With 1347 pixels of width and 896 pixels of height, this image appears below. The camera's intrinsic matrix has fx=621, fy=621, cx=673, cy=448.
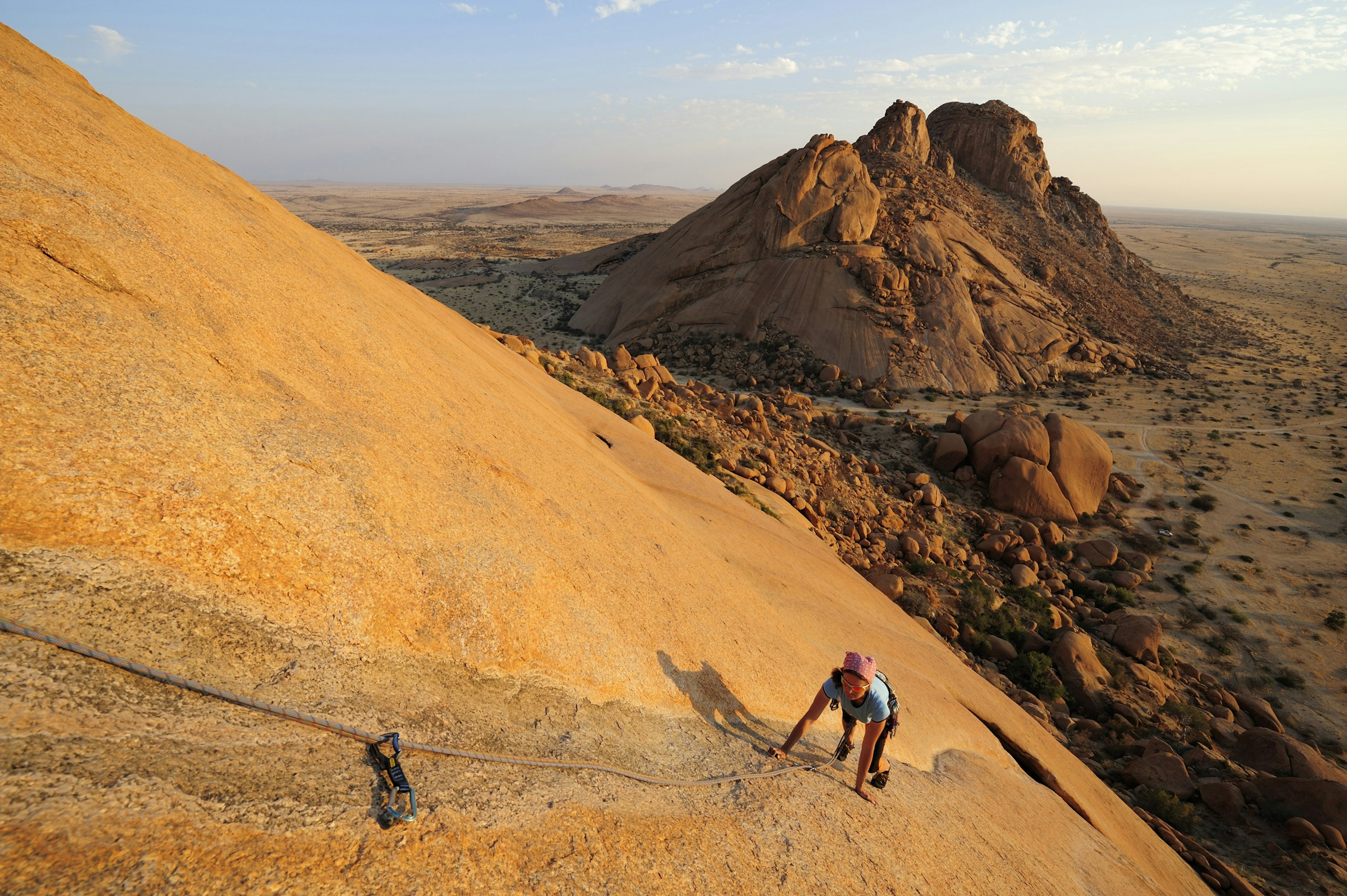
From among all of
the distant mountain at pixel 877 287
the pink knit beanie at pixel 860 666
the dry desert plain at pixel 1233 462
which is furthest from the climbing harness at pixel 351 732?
the distant mountain at pixel 877 287

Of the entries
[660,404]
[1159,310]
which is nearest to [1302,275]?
[1159,310]

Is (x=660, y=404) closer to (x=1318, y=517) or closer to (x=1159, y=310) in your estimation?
(x=1318, y=517)

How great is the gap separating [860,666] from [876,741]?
0.64m

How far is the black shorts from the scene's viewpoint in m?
5.03

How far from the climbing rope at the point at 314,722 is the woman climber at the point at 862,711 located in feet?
3.87

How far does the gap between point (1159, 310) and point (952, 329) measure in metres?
27.5

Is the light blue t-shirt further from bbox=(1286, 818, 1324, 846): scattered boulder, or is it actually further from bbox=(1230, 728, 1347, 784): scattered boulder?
bbox=(1230, 728, 1347, 784): scattered boulder

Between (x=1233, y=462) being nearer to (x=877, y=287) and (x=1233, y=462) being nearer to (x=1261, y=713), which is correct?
(x=877, y=287)

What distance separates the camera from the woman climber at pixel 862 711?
4.92 m

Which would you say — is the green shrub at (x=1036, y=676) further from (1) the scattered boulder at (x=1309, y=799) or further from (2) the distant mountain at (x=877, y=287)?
(2) the distant mountain at (x=877, y=287)

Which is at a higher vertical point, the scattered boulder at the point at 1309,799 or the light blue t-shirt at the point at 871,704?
the light blue t-shirt at the point at 871,704

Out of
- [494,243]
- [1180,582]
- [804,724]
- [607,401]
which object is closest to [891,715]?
[804,724]

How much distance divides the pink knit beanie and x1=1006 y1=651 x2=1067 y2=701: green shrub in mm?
8962

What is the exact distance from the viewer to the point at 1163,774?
32.3ft
